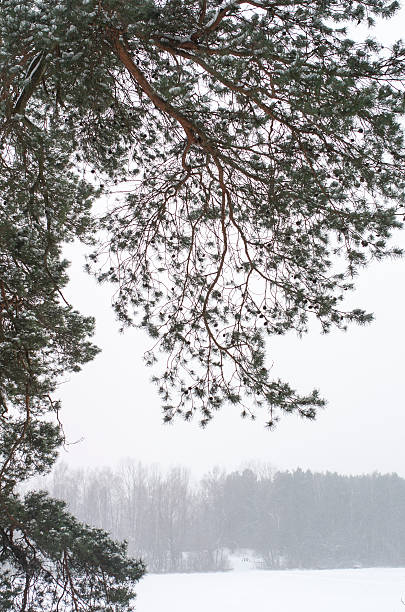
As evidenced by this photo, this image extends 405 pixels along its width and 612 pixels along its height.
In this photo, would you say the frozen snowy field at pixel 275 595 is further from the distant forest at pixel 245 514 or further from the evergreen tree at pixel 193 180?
the evergreen tree at pixel 193 180

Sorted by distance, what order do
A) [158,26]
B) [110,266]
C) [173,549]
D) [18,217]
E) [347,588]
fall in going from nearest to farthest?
1. [158,26]
2. [18,217]
3. [110,266]
4. [347,588]
5. [173,549]

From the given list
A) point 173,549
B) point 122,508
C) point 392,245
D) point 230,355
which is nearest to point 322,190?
point 392,245

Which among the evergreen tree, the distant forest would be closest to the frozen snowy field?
the distant forest

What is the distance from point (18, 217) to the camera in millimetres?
4250

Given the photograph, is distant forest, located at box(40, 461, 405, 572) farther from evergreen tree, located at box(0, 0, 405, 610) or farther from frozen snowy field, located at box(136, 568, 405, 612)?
evergreen tree, located at box(0, 0, 405, 610)

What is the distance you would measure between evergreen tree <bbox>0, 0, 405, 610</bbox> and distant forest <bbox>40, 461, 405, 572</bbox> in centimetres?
3721

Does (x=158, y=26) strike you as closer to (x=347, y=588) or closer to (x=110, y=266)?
(x=110, y=266)

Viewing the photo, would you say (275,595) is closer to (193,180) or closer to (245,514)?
(245,514)

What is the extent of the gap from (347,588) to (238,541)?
1928 cm

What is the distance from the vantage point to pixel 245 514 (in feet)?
139

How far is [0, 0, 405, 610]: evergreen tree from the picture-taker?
9.70 ft

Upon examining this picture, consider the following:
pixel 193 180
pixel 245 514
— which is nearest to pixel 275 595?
pixel 245 514

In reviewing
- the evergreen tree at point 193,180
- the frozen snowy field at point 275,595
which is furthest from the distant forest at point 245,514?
the evergreen tree at point 193,180

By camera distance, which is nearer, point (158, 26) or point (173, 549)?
point (158, 26)
